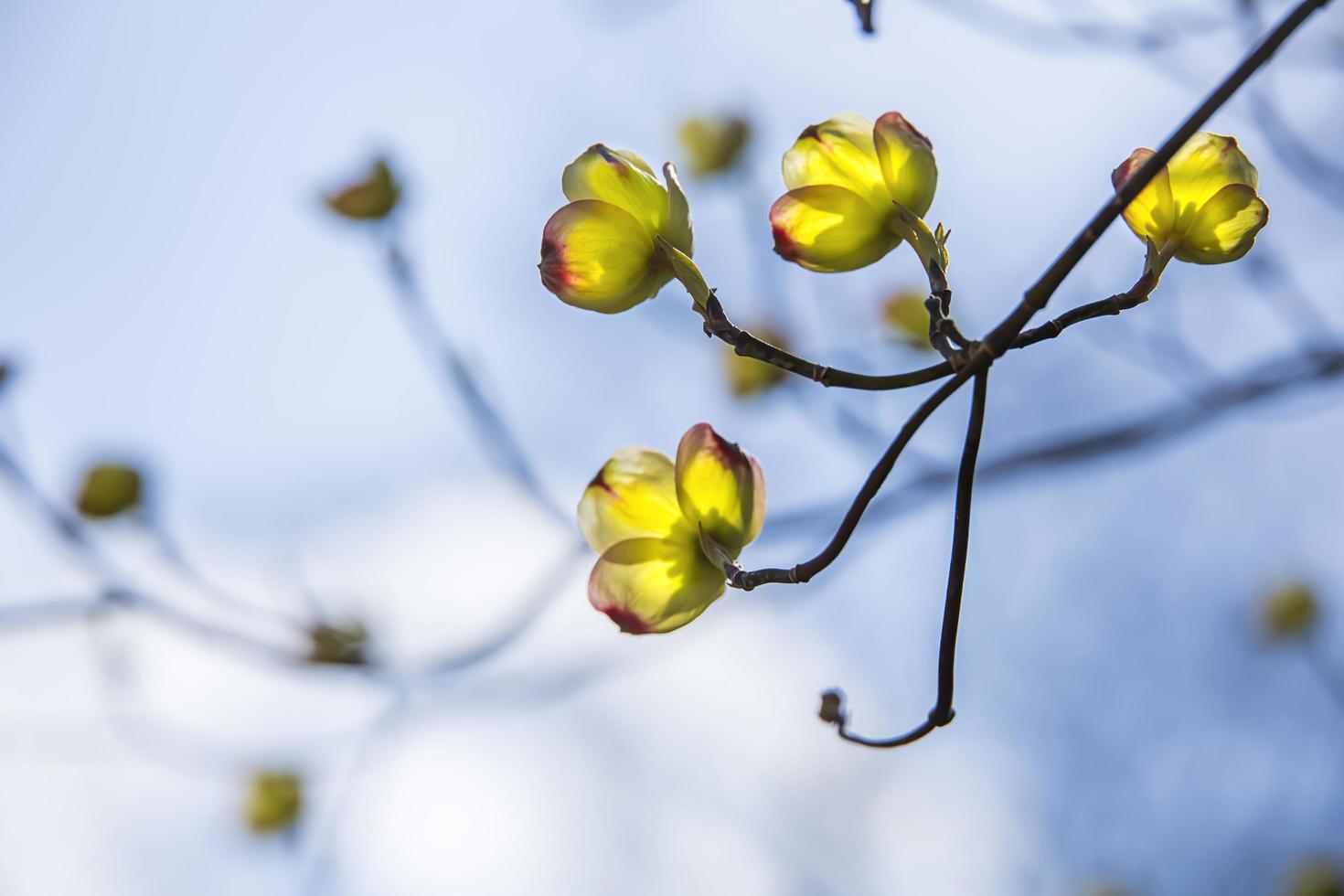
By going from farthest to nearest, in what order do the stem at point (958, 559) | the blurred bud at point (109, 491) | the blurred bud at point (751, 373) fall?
the blurred bud at point (751, 373) → the blurred bud at point (109, 491) → the stem at point (958, 559)

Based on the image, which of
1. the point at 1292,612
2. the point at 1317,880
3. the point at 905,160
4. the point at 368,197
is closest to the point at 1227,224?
the point at 905,160

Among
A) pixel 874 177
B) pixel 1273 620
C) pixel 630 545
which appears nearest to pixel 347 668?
pixel 630 545

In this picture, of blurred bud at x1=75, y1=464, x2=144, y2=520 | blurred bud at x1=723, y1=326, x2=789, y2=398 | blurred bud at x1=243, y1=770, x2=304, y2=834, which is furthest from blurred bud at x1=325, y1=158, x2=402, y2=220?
blurred bud at x1=243, y1=770, x2=304, y2=834

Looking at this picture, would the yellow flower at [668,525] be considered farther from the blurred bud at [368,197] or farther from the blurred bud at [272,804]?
the blurred bud at [272,804]

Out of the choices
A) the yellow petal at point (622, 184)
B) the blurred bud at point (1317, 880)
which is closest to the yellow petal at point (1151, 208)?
the yellow petal at point (622, 184)

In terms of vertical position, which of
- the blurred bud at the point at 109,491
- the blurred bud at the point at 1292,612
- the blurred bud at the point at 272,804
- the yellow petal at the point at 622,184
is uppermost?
the blurred bud at the point at 1292,612
